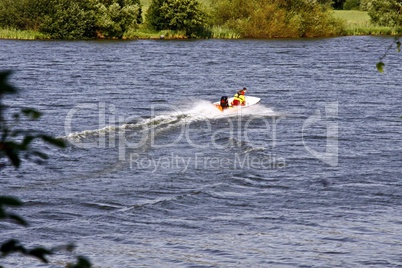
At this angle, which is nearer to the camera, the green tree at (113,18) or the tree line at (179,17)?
the green tree at (113,18)

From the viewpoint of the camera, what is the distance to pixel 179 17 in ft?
246

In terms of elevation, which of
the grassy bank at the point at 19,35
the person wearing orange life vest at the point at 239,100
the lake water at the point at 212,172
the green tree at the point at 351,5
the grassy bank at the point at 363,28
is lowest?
the lake water at the point at 212,172

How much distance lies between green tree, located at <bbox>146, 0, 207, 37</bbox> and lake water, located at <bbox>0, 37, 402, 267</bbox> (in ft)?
100

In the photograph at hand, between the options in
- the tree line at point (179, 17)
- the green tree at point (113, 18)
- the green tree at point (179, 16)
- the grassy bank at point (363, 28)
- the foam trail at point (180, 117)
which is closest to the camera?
the foam trail at point (180, 117)

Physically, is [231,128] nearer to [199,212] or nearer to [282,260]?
[199,212]

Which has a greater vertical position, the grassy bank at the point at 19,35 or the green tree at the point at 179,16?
the green tree at the point at 179,16

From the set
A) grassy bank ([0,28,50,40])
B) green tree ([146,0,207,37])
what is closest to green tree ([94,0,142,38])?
green tree ([146,0,207,37])

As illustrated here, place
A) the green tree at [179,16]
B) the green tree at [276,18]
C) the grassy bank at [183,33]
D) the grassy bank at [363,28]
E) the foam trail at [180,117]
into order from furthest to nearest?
the grassy bank at [363,28]
the green tree at [276,18]
the green tree at [179,16]
the grassy bank at [183,33]
the foam trail at [180,117]

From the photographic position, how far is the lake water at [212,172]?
14.2 m

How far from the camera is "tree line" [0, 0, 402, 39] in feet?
236

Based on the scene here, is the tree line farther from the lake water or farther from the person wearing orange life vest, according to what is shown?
the person wearing orange life vest

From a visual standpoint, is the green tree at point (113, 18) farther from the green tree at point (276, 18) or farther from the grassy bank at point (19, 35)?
the green tree at point (276, 18)

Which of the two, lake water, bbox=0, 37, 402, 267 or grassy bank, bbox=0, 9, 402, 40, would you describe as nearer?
lake water, bbox=0, 37, 402, 267

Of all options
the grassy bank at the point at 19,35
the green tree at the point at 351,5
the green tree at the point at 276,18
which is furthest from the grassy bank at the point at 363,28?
the grassy bank at the point at 19,35
